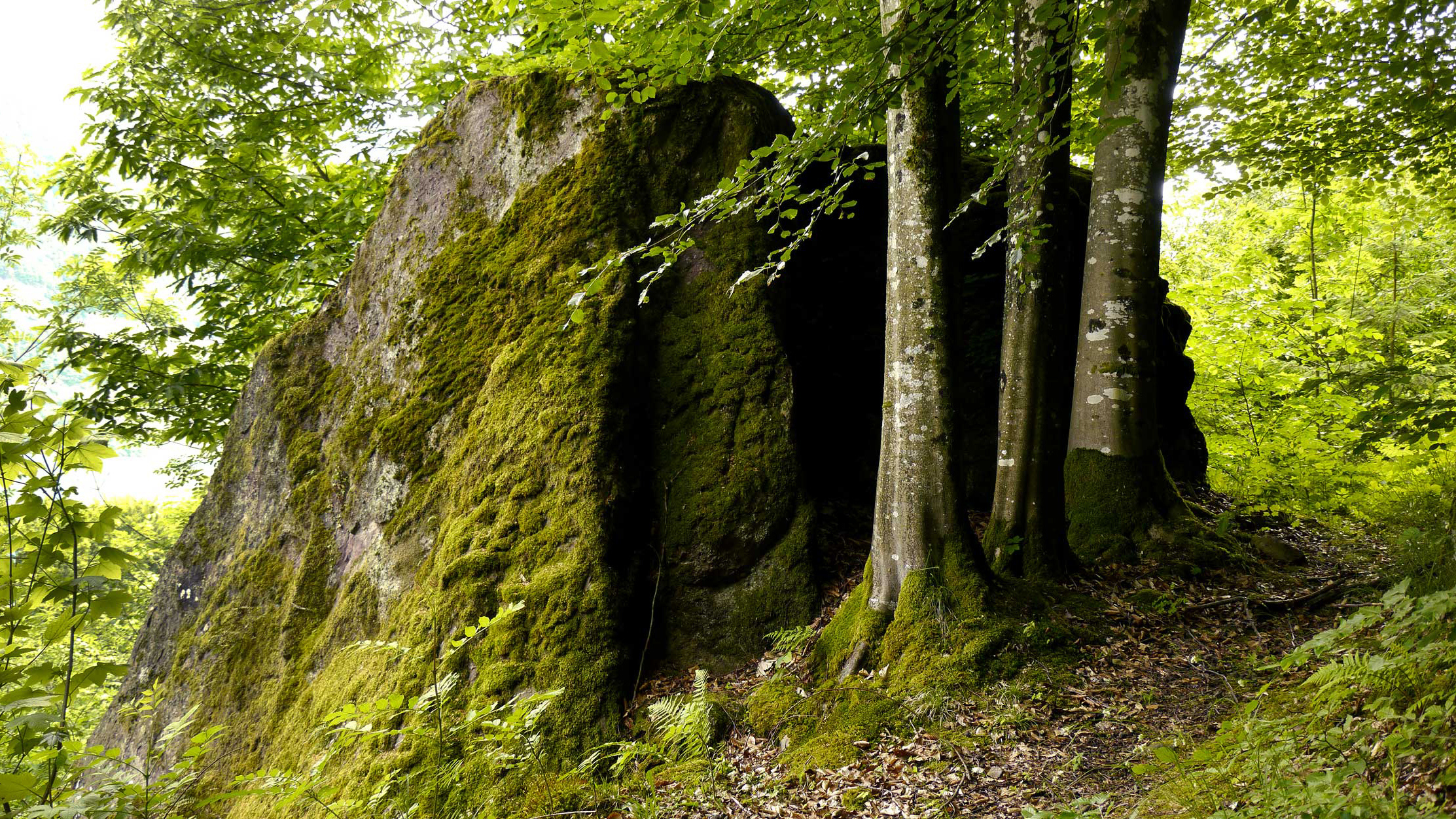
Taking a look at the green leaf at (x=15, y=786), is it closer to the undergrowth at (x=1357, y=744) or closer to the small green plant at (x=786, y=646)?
the undergrowth at (x=1357, y=744)

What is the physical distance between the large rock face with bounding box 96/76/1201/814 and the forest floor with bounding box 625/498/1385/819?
2.22 feet

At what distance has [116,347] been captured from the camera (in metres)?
9.12

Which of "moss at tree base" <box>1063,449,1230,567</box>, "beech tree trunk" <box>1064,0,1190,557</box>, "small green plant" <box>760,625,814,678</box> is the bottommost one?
"small green plant" <box>760,625,814,678</box>

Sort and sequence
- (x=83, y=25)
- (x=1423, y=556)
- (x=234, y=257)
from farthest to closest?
(x=234, y=257) → (x=83, y=25) → (x=1423, y=556)

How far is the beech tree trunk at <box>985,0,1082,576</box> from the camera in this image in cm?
466

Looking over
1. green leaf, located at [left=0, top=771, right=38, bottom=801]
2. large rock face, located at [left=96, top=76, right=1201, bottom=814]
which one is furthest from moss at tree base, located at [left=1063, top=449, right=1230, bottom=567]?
green leaf, located at [left=0, top=771, right=38, bottom=801]

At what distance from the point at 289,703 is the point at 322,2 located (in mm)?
5009

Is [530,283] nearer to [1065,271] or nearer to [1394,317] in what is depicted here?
[1065,271]

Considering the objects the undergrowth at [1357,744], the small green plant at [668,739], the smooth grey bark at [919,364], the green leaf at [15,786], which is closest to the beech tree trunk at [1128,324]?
the smooth grey bark at [919,364]

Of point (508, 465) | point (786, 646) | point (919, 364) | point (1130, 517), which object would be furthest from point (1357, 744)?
point (508, 465)

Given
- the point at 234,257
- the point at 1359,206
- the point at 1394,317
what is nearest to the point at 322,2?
the point at 234,257

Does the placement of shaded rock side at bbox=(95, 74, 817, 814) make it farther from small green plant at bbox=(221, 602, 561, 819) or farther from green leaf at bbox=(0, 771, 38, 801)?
green leaf at bbox=(0, 771, 38, 801)

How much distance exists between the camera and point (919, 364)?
14.3ft

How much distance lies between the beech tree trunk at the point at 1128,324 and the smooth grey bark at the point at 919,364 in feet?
5.24
